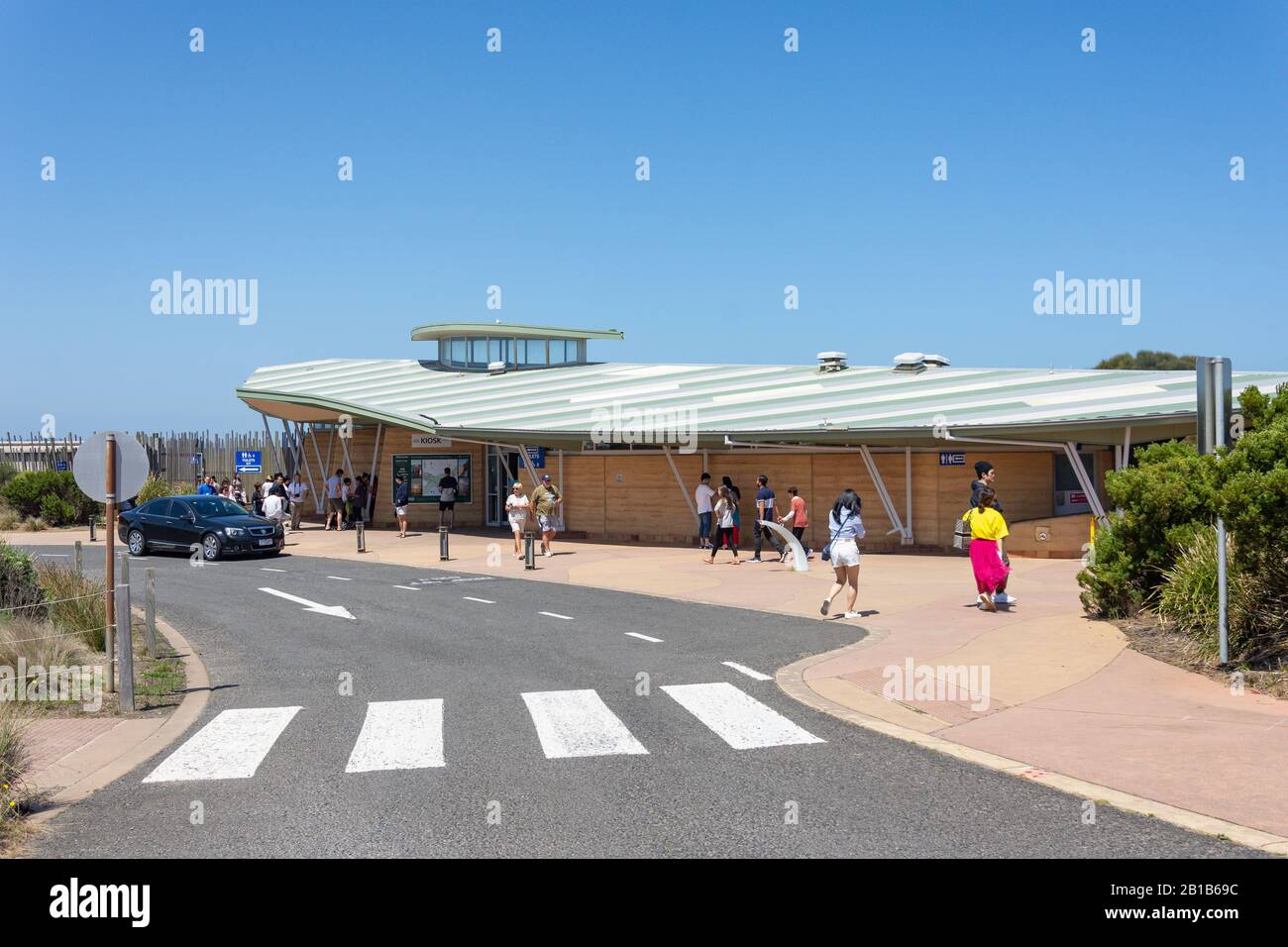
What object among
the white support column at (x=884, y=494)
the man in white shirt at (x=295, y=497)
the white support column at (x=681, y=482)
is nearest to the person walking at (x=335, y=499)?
the man in white shirt at (x=295, y=497)

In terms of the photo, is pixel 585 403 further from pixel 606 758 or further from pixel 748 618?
pixel 606 758

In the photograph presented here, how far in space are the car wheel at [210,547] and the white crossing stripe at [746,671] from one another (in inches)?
690

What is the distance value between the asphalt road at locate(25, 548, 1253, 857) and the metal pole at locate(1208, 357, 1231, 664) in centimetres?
426

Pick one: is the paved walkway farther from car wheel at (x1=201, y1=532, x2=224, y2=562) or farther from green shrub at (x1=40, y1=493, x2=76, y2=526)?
green shrub at (x1=40, y1=493, x2=76, y2=526)

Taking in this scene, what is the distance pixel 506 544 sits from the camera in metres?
29.5

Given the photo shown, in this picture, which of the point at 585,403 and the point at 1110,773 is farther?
the point at 585,403

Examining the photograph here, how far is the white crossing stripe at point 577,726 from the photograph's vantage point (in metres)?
8.42

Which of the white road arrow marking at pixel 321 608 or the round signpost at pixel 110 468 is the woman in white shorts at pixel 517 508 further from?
the round signpost at pixel 110 468

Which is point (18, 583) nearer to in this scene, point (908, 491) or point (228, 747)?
point (228, 747)

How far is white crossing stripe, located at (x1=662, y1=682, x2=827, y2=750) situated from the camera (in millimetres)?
8766

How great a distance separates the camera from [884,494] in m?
25.4
